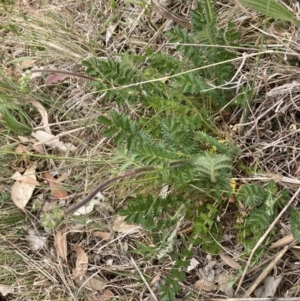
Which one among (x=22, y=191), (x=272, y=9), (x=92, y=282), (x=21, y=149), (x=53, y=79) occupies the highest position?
(x=272, y=9)

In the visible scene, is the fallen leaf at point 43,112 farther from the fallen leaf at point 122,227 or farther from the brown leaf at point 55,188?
the fallen leaf at point 122,227

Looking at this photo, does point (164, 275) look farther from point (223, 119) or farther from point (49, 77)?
point (49, 77)

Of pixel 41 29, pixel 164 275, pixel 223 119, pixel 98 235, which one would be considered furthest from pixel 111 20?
pixel 164 275

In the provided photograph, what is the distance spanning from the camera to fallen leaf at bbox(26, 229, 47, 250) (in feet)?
6.52

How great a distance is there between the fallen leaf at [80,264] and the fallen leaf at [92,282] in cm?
2

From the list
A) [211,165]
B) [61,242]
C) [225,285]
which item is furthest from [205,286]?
[61,242]

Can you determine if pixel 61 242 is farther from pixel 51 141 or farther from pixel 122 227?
pixel 51 141

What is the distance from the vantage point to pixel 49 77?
6.86ft

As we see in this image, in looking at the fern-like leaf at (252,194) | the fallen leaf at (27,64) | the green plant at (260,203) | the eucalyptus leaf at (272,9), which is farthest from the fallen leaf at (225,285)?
the fallen leaf at (27,64)

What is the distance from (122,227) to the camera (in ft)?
6.09

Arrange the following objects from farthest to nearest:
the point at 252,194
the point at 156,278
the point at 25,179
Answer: the point at 25,179 < the point at 156,278 < the point at 252,194

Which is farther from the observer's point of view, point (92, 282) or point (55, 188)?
point (55, 188)

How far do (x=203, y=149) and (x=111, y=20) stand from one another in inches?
27.5

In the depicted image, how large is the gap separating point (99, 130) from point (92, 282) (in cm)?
52
